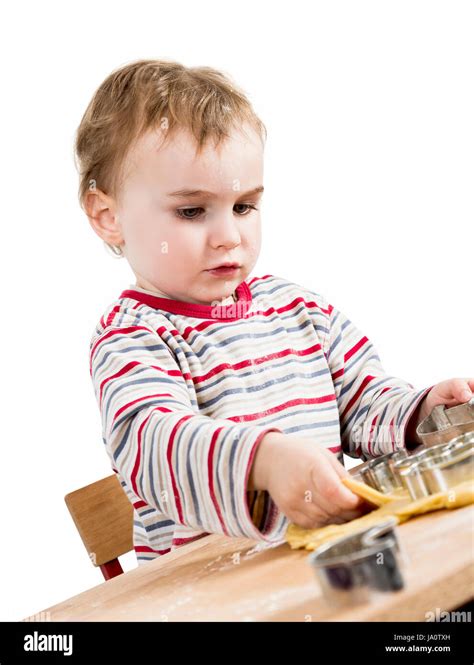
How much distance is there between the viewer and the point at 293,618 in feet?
1.98

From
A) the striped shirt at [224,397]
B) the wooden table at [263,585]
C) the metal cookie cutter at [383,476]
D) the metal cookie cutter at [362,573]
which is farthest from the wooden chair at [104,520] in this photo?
the metal cookie cutter at [362,573]

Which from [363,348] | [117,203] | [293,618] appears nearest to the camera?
[293,618]

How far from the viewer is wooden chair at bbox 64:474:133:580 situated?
1.30 metres

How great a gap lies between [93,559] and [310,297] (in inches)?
19.8

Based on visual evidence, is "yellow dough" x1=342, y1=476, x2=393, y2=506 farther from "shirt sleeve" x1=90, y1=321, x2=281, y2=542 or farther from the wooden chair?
the wooden chair

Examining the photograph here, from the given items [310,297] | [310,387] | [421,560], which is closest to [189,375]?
[310,387]

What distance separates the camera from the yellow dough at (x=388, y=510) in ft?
2.43

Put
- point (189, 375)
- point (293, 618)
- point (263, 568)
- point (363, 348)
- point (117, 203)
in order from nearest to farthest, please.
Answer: point (293, 618) → point (263, 568) → point (189, 375) → point (117, 203) → point (363, 348)

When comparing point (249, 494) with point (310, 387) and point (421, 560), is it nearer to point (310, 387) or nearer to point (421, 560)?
point (421, 560)

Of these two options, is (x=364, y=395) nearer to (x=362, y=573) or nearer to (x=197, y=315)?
(x=197, y=315)

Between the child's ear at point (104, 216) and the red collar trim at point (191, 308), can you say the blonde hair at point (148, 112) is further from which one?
the red collar trim at point (191, 308)

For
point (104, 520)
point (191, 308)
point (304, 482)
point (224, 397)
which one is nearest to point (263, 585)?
point (304, 482)

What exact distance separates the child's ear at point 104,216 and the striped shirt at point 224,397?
8 cm

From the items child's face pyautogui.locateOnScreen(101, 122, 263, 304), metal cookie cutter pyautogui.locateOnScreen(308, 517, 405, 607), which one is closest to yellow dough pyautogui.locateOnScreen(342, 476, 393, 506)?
metal cookie cutter pyautogui.locateOnScreen(308, 517, 405, 607)
